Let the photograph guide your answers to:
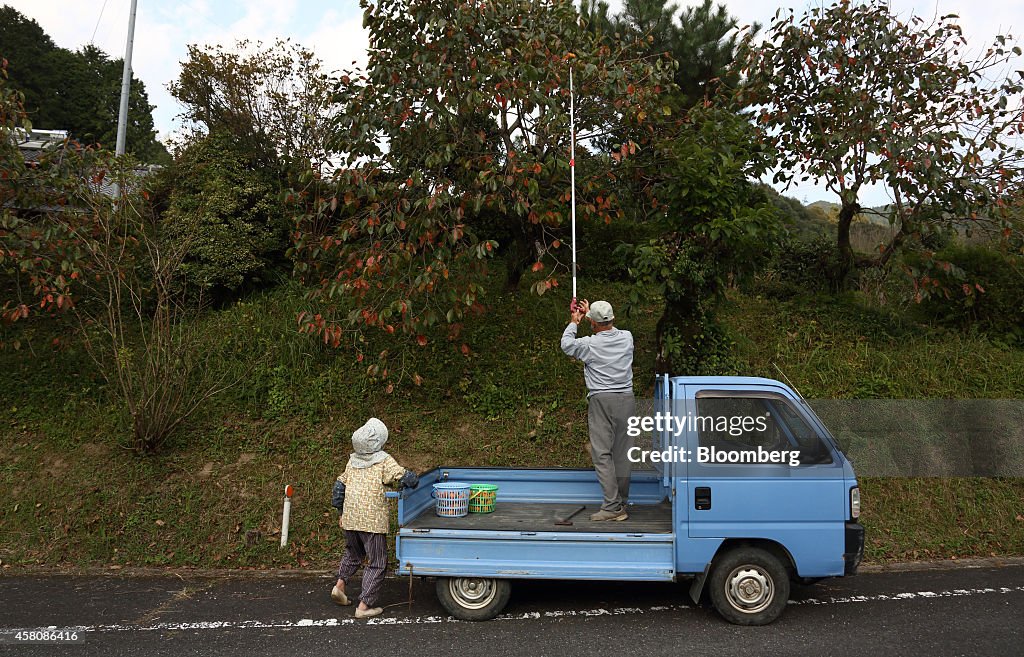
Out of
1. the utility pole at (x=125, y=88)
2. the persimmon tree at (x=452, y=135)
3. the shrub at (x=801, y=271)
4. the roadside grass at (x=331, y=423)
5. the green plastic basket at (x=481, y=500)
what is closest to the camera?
the green plastic basket at (x=481, y=500)

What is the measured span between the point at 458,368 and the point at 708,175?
156 inches

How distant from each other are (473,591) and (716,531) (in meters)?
1.82

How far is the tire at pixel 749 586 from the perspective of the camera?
17.5 feet

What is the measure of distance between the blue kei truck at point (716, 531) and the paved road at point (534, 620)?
31 cm

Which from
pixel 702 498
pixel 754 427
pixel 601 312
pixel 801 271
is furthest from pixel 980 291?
pixel 702 498

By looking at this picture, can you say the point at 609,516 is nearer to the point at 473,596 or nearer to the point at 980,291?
the point at 473,596

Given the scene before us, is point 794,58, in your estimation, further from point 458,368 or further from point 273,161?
point 273,161

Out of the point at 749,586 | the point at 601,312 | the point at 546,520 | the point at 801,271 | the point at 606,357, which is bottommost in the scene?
the point at 749,586

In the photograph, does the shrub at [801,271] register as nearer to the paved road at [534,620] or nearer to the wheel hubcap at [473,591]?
the paved road at [534,620]

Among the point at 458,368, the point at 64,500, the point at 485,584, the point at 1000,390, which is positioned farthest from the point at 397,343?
the point at 1000,390

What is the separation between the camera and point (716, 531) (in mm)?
5301

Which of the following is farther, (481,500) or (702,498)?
(481,500)

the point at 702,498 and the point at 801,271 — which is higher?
the point at 801,271

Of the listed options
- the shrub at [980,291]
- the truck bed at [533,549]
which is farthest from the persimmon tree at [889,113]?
the truck bed at [533,549]
